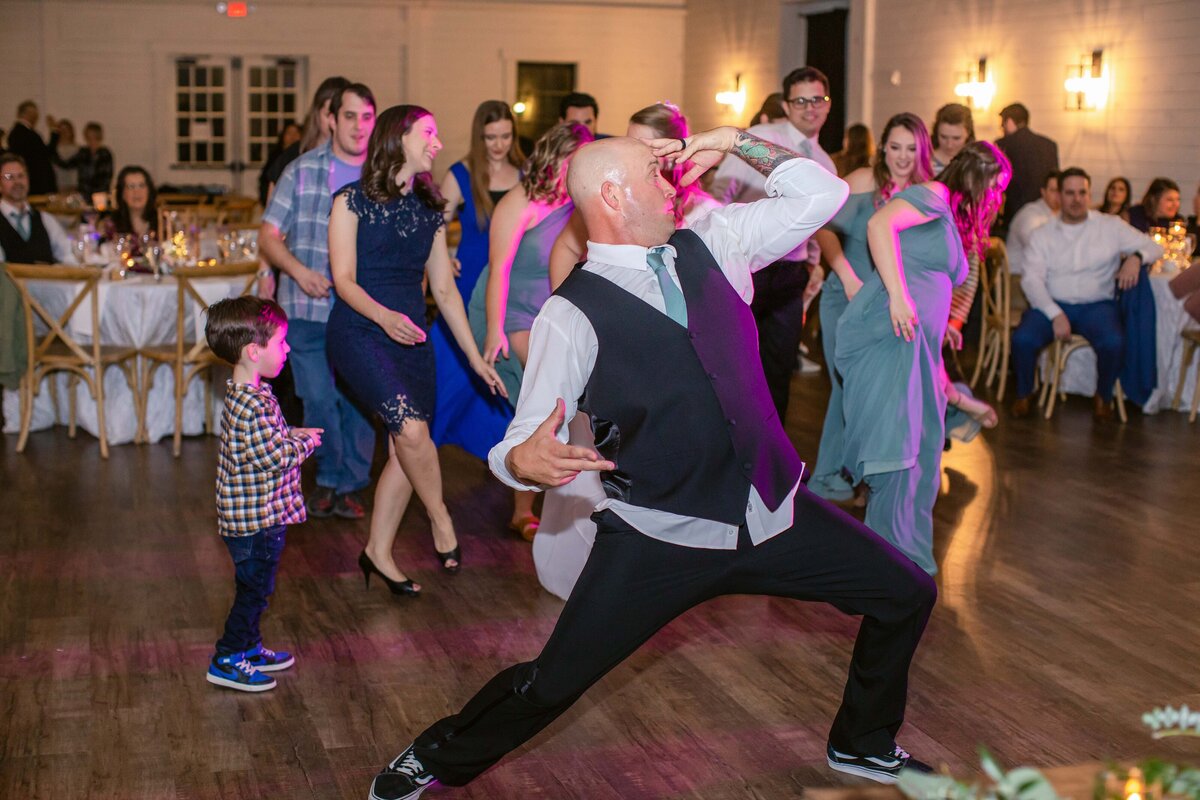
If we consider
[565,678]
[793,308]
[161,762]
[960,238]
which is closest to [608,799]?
[565,678]

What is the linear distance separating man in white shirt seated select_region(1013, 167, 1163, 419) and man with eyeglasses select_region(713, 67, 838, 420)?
8.37ft

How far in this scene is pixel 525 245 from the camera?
15.0ft

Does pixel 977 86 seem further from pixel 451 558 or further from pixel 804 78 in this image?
pixel 451 558

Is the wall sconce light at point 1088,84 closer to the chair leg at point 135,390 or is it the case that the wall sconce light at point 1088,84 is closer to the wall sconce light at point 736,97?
the wall sconce light at point 736,97

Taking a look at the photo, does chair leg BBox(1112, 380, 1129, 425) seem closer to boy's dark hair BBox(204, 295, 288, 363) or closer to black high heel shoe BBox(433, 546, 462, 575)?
black high heel shoe BBox(433, 546, 462, 575)

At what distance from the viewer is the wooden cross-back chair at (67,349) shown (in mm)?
6129

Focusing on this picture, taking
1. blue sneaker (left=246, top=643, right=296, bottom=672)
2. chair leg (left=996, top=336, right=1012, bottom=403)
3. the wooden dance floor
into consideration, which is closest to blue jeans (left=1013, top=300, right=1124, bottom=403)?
chair leg (left=996, top=336, right=1012, bottom=403)

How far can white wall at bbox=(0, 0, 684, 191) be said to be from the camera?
15.3 meters

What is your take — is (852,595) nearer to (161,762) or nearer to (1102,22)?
(161,762)

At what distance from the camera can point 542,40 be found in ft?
54.0

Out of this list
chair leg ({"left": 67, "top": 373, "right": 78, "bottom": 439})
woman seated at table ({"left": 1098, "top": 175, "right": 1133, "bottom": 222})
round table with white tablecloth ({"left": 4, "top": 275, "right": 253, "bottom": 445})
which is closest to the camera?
round table with white tablecloth ({"left": 4, "top": 275, "right": 253, "bottom": 445})

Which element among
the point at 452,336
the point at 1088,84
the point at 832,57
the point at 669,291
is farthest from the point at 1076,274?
the point at 832,57

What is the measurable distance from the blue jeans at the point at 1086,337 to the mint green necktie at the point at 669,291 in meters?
5.32

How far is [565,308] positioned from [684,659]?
156 centimetres
